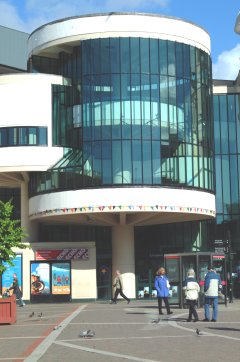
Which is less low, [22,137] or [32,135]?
[32,135]

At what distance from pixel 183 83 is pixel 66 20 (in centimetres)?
799

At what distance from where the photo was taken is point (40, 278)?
38.6 m

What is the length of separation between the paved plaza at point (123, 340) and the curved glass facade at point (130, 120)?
15.5 meters

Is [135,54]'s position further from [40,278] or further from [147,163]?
[40,278]

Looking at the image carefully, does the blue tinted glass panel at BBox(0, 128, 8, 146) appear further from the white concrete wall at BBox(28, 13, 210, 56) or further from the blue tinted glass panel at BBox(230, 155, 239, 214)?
the blue tinted glass panel at BBox(230, 155, 239, 214)

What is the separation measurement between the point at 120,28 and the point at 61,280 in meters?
15.4

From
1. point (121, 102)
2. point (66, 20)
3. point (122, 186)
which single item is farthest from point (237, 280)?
point (66, 20)

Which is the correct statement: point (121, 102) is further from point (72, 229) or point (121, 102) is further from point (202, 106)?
point (72, 229)

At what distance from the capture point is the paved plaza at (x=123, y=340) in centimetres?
1248

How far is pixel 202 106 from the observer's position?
131ft

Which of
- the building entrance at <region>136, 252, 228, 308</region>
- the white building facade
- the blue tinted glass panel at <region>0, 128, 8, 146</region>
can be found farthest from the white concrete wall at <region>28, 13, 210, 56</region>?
the building entrance at <region>136, 252, 228, 308</region>

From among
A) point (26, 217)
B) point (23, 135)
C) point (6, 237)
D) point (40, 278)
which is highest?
point (23, 135)

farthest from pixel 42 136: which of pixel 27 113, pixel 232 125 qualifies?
pixel 232 125

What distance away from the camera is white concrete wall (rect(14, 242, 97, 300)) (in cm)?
3856
